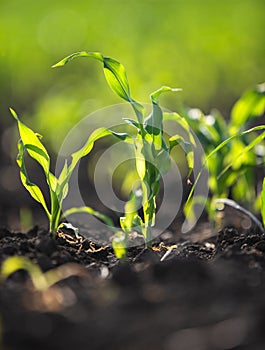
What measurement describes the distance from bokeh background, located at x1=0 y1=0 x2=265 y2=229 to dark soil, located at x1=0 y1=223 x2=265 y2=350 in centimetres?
161

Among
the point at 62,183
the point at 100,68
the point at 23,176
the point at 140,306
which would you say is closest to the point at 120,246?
the point at 62,183

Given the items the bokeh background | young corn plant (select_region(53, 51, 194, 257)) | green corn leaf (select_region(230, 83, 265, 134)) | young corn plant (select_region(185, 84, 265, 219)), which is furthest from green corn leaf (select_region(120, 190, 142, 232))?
the bokeh background

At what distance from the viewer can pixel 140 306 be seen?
5.58 ft

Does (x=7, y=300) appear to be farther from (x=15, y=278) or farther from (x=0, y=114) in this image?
(x=0, y=114)

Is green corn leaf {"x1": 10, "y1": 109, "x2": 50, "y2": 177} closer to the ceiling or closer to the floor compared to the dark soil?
closer to the ceiling

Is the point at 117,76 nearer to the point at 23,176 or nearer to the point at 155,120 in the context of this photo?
the point at 155,120

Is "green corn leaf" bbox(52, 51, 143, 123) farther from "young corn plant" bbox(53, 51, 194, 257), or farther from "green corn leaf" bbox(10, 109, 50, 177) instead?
"green corn leaf" bbox(10, 109, 50, 177)

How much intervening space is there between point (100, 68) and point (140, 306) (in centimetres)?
468

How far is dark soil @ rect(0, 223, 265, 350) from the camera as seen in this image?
5.09 ft

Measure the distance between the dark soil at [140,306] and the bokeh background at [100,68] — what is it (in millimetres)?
1613

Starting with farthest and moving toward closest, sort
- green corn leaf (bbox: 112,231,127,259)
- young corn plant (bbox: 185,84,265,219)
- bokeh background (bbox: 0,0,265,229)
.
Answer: bokeh background (bbox: 0,0,265,229) < young corn plant (bbox: 185,84,265,219) < green corn leaf (bbox: 112,231,127,259)

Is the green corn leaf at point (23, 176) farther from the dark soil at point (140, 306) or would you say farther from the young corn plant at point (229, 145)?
the young corn plant at point (229, 145)

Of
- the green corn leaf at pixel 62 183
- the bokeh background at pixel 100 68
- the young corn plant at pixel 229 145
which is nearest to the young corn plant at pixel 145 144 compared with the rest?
the green corn leaf at pixel 62 183

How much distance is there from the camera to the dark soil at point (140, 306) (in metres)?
1.55
